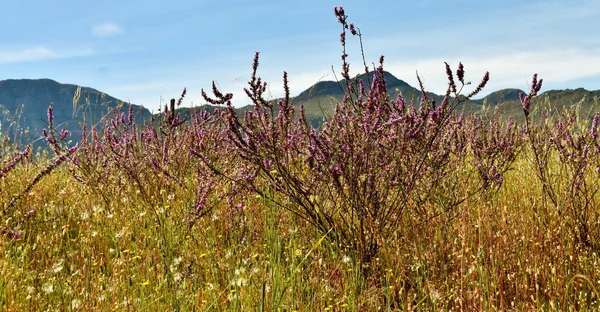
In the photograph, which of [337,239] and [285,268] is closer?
[285,268]

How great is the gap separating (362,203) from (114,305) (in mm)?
1477

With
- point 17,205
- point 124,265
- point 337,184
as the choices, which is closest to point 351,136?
point 337,184

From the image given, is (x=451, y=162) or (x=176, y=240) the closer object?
(x=176, y=240)

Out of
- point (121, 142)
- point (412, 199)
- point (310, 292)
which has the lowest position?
point (310, 292)

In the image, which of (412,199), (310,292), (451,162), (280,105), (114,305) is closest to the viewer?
(114,305)

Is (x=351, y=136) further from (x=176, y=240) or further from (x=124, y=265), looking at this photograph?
(x=124, y=265)

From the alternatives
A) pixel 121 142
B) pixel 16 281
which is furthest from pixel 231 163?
pixel 16 281

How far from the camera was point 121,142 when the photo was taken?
5586 millimetres

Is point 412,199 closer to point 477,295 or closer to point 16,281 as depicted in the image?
point 477,295

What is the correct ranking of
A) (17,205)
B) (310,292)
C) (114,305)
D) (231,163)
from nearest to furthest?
1. (114,305)
2. (310,292)
3. (17,205)
4. (231,163)

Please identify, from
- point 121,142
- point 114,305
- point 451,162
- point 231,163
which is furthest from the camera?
point 121,142

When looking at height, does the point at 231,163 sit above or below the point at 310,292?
above

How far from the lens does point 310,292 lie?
2.65 m

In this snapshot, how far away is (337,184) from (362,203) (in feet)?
0.64
